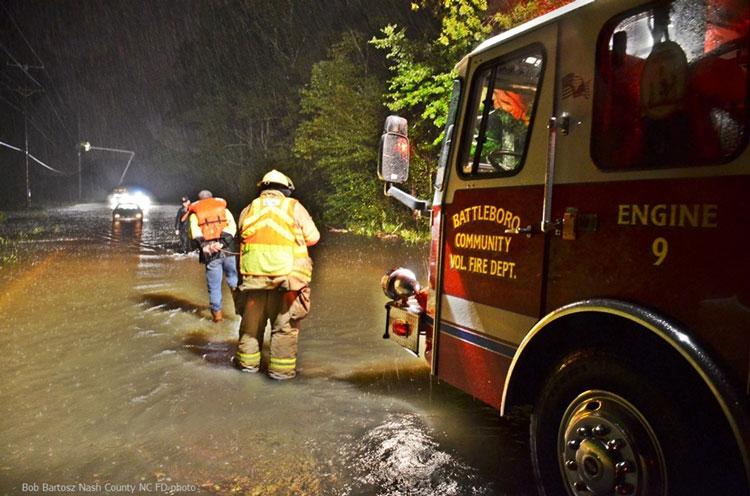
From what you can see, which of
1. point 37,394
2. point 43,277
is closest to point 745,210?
point 37,394

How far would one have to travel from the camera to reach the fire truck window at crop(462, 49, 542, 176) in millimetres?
3223

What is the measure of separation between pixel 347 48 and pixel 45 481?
22.0 meters

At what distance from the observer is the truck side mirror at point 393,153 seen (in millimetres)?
3980

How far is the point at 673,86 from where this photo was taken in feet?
7.89

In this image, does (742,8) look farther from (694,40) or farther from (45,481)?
(45,481)

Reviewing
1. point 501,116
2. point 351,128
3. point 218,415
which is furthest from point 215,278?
point 351,128

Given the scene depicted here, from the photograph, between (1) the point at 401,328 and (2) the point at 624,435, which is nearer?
(2) the point at 624,435

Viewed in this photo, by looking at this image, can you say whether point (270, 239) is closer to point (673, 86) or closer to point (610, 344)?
point (610, 344)

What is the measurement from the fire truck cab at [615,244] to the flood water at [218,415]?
0.73 m

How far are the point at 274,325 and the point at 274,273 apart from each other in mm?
511

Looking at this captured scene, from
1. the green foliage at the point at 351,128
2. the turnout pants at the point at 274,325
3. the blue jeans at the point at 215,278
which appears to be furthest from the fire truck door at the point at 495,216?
the green foliage at the point at 351,128

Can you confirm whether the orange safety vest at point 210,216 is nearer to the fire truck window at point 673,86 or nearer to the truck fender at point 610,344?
the truck fender at point 610,344

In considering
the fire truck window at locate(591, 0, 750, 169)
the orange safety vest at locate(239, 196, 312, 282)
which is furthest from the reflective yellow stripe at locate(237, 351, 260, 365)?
the fire truck window at locate(591, 0, 750, 169)

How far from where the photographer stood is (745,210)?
80.7 inches
